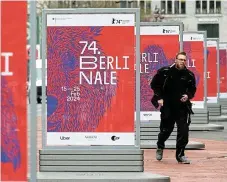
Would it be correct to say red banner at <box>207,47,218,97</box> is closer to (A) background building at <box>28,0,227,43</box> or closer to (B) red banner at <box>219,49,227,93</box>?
(B) red banner at <box>219,49,227,93</box>

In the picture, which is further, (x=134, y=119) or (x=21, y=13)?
(x=134, y=119)

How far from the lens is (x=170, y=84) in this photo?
52.0ft

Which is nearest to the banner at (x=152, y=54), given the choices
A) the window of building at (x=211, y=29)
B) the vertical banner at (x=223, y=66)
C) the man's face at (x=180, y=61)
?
the man's face at (x=180, y=61)

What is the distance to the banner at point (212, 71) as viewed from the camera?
102 feet

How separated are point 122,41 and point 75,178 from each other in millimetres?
1746

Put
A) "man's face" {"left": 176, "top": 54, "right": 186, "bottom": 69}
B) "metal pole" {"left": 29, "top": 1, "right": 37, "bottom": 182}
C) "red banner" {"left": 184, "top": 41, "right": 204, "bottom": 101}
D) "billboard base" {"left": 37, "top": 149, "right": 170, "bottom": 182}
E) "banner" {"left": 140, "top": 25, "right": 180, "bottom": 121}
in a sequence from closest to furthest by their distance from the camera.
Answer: "metal pole" {"left": 29, "top": 1, "right": 37, "bottom": 182} → "billboard base" {"left": 37, "top": 149, "right": 170, "bottom": 182} → "man's face" {"left": 176, "top": 54, "right": 186, "bottom": 69} → "banner" {"left": 140, "top": 25, "right": 180, "bottom": 121} → "red banner" {"left": 184, "top": 41, "right": 204, "bottom": 101}

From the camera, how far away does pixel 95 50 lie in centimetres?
1218

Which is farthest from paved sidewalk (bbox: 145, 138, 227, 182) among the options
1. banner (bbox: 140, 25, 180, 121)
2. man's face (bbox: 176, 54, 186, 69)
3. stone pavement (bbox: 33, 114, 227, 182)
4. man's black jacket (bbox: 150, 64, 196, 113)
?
man's face (bbox: 176, 54, 186, 69)

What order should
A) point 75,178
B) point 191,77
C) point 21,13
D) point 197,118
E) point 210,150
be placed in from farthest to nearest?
point 197,118
point 210,150
point 191,77
point 75,178
point 21,13

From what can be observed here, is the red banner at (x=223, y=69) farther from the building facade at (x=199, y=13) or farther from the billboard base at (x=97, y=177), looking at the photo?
the building facade at (x=199, y=13)

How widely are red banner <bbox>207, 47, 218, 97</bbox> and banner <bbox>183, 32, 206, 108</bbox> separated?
5.20 m

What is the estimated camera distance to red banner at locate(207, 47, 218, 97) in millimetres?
31156

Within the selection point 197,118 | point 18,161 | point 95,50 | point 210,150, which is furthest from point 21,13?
point 197,118

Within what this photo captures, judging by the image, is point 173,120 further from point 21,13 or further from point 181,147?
point 21,13
